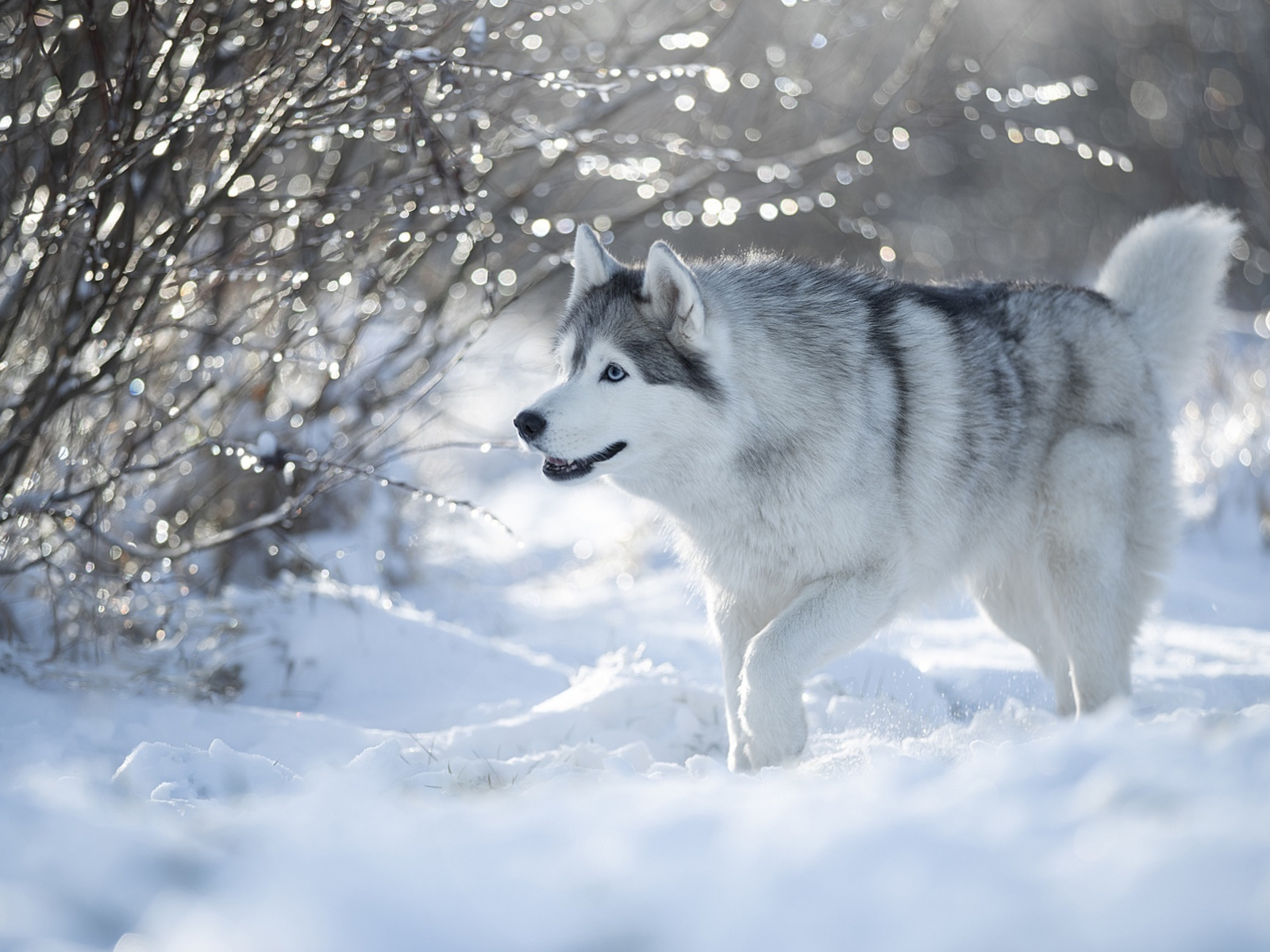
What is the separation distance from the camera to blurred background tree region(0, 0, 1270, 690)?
3465mm

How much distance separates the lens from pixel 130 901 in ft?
5.59

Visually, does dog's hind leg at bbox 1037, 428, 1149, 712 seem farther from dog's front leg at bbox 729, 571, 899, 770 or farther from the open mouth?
the open mouth

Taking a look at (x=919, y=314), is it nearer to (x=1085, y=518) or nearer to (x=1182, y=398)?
(x=1085, y=518)

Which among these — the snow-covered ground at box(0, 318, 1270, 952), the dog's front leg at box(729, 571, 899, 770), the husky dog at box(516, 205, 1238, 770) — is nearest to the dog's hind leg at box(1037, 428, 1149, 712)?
the husky dog at box(516, 205, 1238, 770)

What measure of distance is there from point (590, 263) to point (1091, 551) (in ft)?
6.54

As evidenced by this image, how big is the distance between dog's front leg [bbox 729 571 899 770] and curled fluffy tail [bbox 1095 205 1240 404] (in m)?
1.70

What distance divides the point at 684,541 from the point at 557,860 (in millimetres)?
1891

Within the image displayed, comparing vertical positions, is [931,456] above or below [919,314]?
below

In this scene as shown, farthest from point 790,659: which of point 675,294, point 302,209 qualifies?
point 302,209

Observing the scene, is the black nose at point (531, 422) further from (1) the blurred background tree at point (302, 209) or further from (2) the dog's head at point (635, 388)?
Result: (1) the blurred background tree at point (302, 209)

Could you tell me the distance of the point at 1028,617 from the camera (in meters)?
4.01

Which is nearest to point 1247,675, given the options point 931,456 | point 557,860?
point 931,456

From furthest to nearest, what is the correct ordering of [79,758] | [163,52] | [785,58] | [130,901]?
[785,58]
[163,52]
[79,758]
[130,901]

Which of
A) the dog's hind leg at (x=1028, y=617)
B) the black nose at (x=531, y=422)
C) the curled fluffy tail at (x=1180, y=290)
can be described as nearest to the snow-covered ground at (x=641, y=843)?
the dog's hind leg at (x=1028, y=617)
